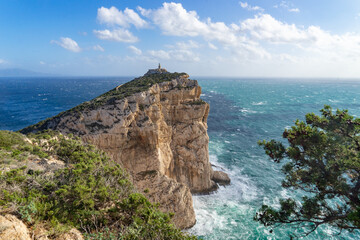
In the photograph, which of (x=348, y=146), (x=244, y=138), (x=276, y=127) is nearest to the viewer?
(x=348, y=146)

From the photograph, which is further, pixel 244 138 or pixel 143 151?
pixel 244 138

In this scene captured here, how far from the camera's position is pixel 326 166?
10.6 metres

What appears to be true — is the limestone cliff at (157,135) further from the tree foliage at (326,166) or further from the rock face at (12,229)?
the rock face at (12,229)

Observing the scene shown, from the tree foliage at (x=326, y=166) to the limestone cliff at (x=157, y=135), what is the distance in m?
13.6

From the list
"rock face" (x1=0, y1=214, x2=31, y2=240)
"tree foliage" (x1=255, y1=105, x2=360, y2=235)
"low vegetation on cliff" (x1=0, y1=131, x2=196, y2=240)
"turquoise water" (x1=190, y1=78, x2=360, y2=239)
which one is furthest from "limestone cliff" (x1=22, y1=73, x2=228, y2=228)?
"rock face" (x1=0, y1=214, x2=31, y2=240)

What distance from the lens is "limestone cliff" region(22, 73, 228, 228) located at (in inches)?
938

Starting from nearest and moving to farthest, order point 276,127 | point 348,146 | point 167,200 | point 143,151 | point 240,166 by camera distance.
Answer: point 348,146 → point 167,200 → point 143,151 → point 240,166 → point 276,127

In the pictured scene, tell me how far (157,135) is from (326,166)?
64.2 ft

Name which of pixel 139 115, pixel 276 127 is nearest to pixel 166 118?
pixel 139 115

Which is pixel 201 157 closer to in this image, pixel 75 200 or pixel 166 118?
pixel 166 118

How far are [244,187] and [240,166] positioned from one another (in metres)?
7.26

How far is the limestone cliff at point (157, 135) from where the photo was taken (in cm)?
2383

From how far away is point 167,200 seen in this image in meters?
22.6

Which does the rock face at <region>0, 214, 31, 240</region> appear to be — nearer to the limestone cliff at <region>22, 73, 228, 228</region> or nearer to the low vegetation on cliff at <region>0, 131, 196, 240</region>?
the low vegetation on cliff at <region>0, 131, 196, 240</region>
